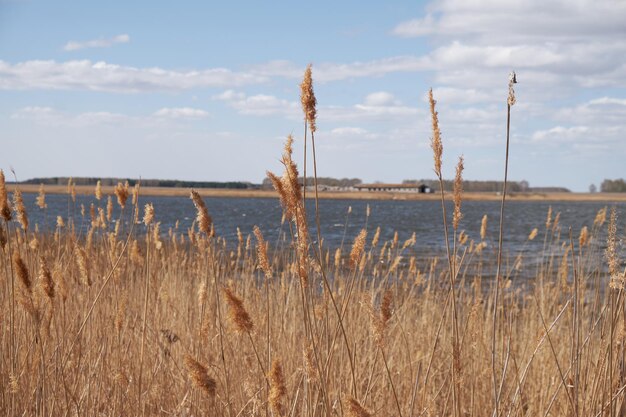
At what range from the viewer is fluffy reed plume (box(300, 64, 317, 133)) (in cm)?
177

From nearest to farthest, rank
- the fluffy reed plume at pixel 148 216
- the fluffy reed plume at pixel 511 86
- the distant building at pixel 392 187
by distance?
the fluffy reed plume at pixel 511 86 → the fluffy reed plume at pixel 148 216 → the distant building at pixel 392 187

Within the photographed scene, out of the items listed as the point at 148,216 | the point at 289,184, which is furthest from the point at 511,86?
the point at 148,216

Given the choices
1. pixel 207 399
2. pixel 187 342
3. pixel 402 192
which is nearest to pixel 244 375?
pixel 207 399

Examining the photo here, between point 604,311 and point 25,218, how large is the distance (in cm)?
219

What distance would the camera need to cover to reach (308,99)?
1.79 m

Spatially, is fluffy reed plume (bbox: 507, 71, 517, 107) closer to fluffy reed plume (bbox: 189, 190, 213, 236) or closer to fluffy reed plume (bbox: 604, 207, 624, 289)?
fluffy reed plume (bbox: 604, 207, 624, 289)

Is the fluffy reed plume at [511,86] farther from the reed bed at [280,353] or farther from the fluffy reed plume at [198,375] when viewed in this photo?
the fluffy reed plume at [198,375]

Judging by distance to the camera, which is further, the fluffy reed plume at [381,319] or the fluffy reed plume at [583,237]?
the fluffy reed plume at [583,237]

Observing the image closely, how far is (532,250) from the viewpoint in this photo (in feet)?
67.5

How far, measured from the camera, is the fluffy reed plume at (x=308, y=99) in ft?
5.80

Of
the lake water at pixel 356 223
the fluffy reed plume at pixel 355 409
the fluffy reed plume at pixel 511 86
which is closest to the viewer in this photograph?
the fluffy reed plume at pixel 355 409

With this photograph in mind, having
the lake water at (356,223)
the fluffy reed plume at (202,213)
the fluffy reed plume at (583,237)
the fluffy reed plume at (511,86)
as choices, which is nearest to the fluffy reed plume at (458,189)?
the fluffy reed plume at (511,86)

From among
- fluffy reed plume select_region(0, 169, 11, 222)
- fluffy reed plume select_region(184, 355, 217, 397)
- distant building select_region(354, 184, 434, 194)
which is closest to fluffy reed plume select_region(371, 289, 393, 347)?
fluffy reed plume select_region(184, 355, 217, 397)

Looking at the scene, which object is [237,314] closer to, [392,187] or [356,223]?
[356,223]
